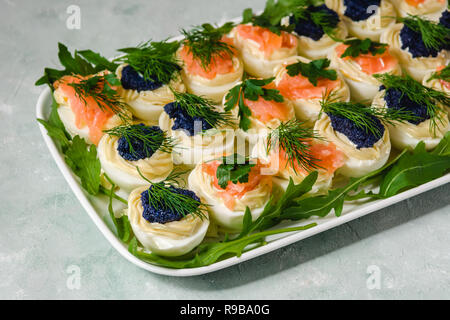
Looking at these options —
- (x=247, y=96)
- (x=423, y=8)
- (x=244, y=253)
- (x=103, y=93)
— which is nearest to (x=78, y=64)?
(x=103, y=93)

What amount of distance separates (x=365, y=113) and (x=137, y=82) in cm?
143

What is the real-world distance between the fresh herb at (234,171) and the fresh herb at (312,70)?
0.88 metres

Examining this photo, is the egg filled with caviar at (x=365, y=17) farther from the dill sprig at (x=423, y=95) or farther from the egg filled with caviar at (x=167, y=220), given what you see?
the egg filled with caviar at (x=167, y=220)

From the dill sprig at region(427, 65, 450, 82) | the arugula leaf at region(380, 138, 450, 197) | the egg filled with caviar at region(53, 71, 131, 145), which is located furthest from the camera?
the dill sprig at region(427, 65, 450, 82)

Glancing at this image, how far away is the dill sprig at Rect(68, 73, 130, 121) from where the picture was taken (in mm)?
3340

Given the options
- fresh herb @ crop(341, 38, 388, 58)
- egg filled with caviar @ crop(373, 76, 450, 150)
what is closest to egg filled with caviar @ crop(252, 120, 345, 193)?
egg filled with caviar @ crop(373, 76, 450, 150)

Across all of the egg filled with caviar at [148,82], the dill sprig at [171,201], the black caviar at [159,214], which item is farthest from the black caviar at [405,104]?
the black caviar at [159,214]

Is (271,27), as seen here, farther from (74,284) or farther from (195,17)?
(74,284)

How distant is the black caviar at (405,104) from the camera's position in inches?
135

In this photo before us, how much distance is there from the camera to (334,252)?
3.16 metres

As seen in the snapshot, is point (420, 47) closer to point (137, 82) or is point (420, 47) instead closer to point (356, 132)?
point (356, 132)

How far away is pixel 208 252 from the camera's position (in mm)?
2867

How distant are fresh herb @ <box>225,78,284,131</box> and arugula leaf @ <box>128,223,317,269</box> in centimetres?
77

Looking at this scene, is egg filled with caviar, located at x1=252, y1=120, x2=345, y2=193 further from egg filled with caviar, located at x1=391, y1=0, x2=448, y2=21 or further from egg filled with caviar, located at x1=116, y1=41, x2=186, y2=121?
egg filled with caviar, located at x1=391, y1=0, x2=448, y2=21
